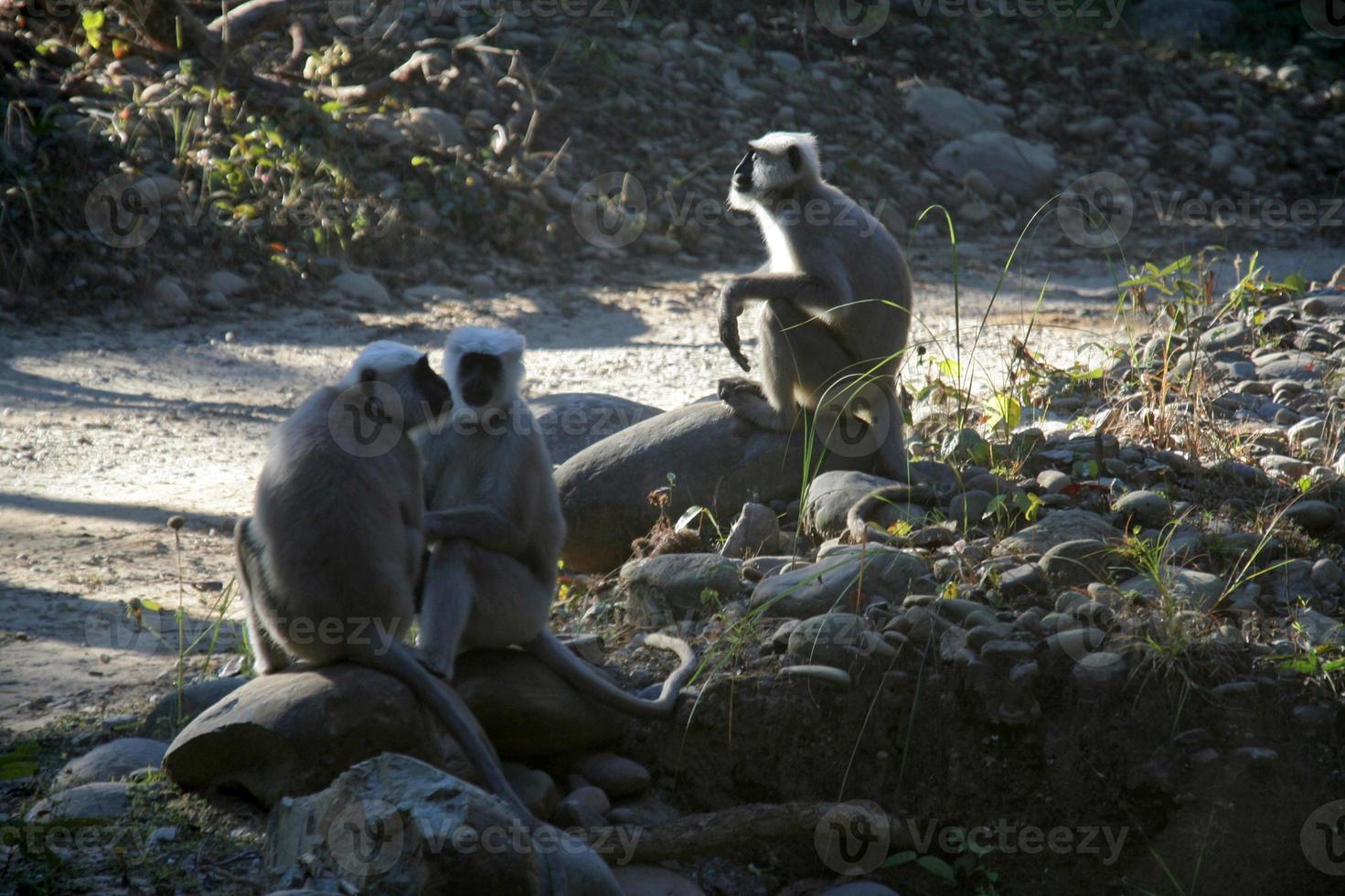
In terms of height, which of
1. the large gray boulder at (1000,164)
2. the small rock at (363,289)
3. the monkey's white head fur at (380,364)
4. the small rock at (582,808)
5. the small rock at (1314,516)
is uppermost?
the large gray boulder at (1000,164)

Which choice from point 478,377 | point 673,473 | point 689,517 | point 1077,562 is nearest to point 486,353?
point 478,377

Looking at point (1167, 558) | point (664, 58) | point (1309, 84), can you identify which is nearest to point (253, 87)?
point (664, 58)

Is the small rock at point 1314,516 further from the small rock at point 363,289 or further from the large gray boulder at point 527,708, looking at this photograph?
the small rock at point 363,289

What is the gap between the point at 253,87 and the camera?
9.91 m

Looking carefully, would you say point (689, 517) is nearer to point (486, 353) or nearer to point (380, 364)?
point (486, 353)

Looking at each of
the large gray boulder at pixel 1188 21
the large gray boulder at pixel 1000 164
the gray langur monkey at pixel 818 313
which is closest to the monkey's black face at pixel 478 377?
the gray langur monkey at pixel 818 313

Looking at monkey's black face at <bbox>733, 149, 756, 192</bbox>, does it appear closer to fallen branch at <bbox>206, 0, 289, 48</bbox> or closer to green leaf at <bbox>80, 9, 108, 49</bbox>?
fallen branch at <bbox>206, 0, 289, 48</bbox>

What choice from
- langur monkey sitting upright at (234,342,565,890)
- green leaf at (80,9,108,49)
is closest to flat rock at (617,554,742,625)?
langur monkey sitting upright at (234,342,565,890)

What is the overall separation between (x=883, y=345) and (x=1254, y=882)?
8.29ft

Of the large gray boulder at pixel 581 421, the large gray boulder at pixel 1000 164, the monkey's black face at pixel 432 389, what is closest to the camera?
the monkey's black face at pixel 432 389

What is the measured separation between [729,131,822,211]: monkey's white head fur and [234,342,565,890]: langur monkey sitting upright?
258 centimetres

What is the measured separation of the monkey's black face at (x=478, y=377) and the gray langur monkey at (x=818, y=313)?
1.84 meters

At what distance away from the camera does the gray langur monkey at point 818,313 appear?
5.47 meters

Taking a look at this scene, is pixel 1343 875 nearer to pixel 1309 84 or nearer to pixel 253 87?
pixel 253 87
